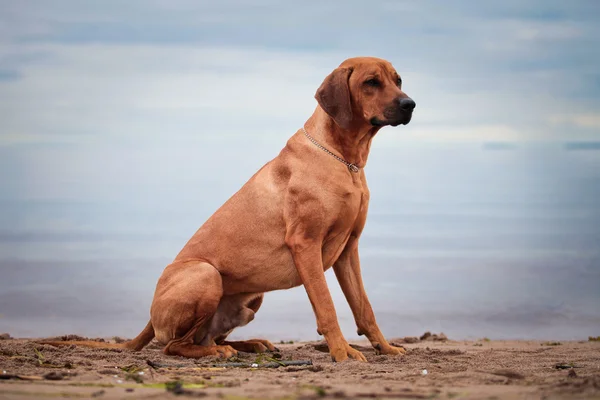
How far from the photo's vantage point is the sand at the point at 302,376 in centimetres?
412

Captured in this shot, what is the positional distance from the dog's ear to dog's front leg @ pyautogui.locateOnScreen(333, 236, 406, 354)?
117 centimetres

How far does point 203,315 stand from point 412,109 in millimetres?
2515

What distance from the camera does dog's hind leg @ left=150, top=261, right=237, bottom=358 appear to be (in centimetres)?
671

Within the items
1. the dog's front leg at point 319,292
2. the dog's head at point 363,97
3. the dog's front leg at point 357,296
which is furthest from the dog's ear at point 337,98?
the dog's front leg at point 357,296

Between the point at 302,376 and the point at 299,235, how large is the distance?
61.9 inches

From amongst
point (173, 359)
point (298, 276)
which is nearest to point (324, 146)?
point (298, 276)

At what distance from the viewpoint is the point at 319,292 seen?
6445 mm

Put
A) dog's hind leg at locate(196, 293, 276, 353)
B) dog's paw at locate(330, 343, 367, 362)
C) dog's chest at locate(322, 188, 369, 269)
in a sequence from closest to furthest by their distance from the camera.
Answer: dog's paw at locate(330, 343, 367, 362) < dog's chest at locate(322, 188, 369, 269) < dog's hind leg at locate(196, 293, 276, 353)

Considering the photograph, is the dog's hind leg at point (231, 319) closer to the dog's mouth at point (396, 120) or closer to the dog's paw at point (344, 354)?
the dog's paw at point (344, 354)

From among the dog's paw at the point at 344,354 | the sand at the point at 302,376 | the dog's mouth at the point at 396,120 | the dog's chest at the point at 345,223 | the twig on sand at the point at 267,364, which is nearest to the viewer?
the sand at the point at 302,376

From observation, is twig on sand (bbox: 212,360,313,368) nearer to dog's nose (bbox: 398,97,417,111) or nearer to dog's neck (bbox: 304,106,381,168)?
dog's neck (bbox: 304,106,381,168)

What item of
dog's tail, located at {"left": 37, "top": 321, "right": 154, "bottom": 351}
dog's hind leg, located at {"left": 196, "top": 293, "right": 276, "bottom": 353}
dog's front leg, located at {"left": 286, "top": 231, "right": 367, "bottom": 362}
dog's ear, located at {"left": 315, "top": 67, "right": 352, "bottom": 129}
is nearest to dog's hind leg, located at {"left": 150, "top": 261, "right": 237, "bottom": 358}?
dog's hind leg, located at {"left": 196, "top": 293, "right": 276, "bottom": 353}

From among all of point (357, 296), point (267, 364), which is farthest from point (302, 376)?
point (357, 296)

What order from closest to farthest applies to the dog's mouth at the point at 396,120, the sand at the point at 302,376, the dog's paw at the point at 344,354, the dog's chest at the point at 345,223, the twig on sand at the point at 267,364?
the sand at the point at 302,376, the twig on sand at the point at 267,364, the dog's paw at the point at 344,354, the dog's mouth at the point at 396,120, the dog's chest at the point at 345,223
